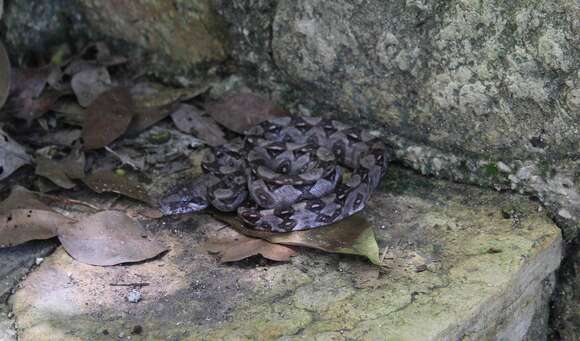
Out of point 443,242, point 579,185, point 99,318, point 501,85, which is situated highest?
point 501,85

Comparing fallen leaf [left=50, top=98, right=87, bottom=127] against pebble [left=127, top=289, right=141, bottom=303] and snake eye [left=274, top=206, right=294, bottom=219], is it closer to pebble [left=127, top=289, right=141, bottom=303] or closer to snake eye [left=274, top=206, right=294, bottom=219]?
snake eye [left=274, top=206, right=294, bottom=219]

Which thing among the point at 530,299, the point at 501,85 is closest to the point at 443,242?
the point at 530,299

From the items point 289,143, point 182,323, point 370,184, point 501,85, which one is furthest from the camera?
point 289,143

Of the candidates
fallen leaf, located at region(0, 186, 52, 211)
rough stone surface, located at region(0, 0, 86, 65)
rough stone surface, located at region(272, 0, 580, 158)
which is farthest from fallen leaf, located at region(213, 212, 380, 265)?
rough stone surface, located at region(0, 0, 86, 65)

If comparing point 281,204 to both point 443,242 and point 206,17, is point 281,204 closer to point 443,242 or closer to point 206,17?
point 443,242

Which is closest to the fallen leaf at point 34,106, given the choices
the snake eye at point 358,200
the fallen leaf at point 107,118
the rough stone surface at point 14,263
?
the fallen leaf at point 107,118


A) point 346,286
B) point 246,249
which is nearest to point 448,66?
point 346,286
